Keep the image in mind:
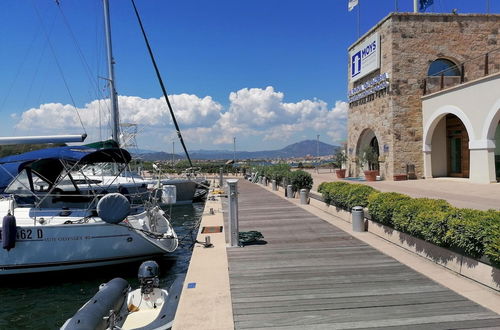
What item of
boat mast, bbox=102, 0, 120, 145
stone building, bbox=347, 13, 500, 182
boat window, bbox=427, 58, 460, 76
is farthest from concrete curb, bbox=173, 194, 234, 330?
boat window, bbox=427, 58, 460, 76

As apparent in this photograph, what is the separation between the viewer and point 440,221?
22.2 feet

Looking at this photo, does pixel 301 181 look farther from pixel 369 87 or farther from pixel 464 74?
pixel 464 74

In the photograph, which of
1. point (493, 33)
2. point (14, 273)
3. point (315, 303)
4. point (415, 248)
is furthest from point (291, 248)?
point (493, 33)

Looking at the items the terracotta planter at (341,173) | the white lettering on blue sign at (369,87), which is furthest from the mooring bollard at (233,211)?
the terracotta planter at (341,173)

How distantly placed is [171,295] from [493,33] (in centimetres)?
2552

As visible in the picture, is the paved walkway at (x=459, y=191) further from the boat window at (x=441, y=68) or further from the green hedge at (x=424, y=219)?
the boat window at (x=441, y=68)

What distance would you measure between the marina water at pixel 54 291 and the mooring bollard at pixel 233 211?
1.73m

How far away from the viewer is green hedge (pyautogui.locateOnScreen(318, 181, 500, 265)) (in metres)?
5.75

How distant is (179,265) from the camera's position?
38.7ft

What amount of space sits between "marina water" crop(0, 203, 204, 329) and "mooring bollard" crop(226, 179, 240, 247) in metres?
1.73

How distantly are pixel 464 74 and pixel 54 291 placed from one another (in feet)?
78.7

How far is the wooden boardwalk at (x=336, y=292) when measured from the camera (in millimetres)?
4848

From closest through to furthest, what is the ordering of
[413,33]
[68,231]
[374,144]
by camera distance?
1. [68,231]
2. [413,33]
3. [374,144]

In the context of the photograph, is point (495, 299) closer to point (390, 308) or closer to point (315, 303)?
point (390, 308)
